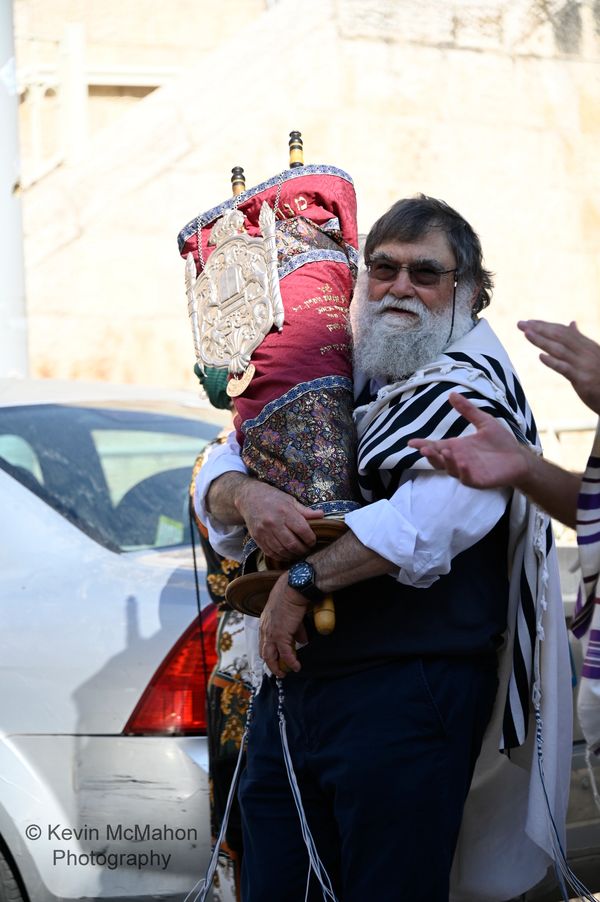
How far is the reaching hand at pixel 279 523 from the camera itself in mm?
2449

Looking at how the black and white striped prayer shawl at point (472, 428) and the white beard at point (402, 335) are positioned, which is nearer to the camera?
the black and white striped prayer shawl at point (472, 428)

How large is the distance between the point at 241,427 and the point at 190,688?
875 mm

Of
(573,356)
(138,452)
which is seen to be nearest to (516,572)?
(573,356)

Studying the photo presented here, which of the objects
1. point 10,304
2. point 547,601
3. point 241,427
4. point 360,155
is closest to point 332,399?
point 241,427

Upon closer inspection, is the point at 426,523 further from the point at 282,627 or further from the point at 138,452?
the point at 138,452

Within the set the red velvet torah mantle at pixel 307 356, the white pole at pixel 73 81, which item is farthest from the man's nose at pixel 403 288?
the white pole at pixel 73 81

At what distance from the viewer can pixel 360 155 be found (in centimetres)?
977

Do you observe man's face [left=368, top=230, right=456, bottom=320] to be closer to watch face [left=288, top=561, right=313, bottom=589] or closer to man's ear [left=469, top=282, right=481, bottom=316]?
man's ear [left=469, top=282, right=481, bottom=316]

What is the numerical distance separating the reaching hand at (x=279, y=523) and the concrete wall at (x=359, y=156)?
6813 mm

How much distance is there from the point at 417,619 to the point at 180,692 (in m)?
0.99

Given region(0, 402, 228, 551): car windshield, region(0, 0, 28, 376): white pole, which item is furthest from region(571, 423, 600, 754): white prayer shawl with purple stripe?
region(0, 0, 28, 376): white pole

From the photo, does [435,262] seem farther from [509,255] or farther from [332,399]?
[509,255]

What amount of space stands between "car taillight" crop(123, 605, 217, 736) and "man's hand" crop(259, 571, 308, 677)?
2.47 feet

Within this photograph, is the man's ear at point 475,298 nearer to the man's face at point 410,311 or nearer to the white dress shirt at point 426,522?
the man's face at point 410,311
